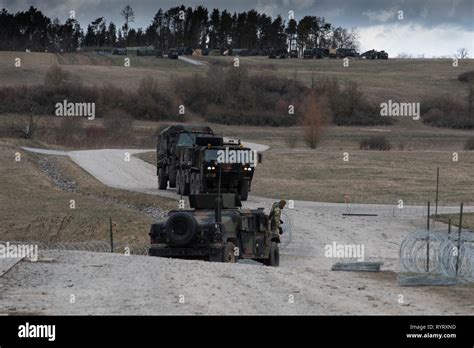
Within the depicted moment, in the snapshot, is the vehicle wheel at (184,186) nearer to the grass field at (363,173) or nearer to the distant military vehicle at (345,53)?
the grass field at (363,173)

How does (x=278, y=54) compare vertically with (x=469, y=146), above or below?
above

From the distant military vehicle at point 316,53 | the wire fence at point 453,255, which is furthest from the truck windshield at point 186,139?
the distant military vehicle at point 316,53

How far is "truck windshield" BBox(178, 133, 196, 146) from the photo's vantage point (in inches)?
1623

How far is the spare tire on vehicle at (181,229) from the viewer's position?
21.7 m

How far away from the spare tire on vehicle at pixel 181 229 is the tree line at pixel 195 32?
153m

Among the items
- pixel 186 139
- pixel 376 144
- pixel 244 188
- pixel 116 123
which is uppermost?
pixel 186 139

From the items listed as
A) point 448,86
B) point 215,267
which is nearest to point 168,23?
point 448,86

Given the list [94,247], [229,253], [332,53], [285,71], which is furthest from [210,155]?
[332,53]

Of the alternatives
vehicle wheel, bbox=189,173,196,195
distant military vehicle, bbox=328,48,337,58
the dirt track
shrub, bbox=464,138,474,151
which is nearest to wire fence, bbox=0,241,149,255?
the dirt track

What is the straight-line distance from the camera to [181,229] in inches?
858

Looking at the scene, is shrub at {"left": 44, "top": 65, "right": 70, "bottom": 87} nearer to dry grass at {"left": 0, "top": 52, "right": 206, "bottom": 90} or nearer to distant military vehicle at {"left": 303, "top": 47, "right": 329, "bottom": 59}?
dry grass at {"left": 0, "top": 52, "right": 206, "bottom": 90}

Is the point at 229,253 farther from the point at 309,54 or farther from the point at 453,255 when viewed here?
the point at 309,54

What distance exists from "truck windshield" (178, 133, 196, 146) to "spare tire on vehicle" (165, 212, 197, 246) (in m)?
19.3

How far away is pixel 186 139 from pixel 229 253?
64.8 ft
